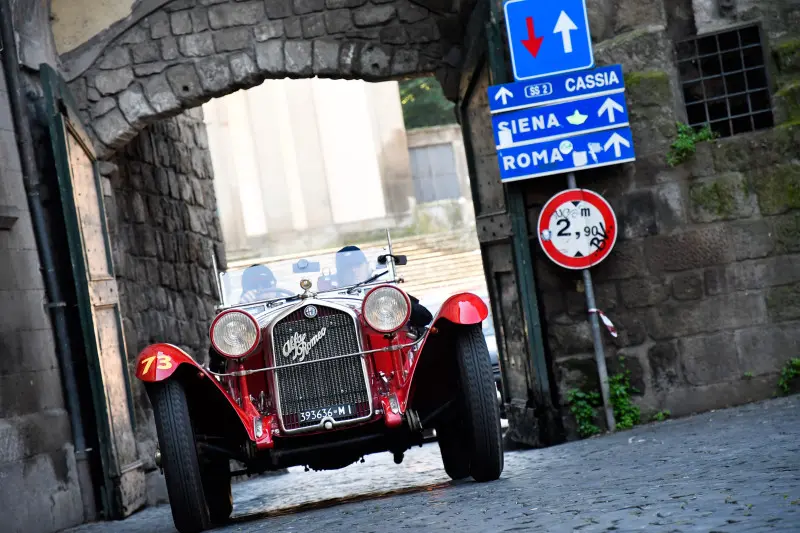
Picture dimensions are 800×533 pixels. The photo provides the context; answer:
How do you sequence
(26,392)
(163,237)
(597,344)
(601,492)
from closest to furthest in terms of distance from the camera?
(601,492), (26,392), (597,344), (163,237)

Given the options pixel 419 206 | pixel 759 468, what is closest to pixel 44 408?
pixel 759 468

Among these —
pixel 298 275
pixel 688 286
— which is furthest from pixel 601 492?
pixel 688 286

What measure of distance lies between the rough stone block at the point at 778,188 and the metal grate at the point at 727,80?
40cm

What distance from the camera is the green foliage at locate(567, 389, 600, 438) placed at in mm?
8891

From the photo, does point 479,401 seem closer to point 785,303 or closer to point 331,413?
point 331,413

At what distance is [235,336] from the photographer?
6.41m

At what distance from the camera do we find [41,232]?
859cm

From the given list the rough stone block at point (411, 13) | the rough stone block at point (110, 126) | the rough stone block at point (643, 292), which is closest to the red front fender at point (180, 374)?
the rough stone block at point (643, 292)

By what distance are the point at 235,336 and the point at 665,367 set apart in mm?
3763

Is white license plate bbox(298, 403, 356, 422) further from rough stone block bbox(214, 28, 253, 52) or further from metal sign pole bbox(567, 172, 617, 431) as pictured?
rough stone block bbox(214, 28, 253, 52)

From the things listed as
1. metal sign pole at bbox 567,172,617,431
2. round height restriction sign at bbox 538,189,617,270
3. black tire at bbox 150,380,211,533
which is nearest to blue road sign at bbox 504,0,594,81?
metal sign pole at bbox 567,172,617,431

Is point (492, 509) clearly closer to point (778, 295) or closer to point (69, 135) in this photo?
point (778, 295)

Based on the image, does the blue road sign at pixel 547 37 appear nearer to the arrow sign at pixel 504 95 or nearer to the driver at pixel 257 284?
the arrow sign at pixel 504 95

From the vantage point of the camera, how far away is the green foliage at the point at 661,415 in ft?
29.0
